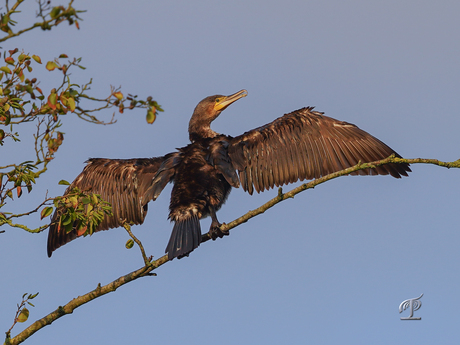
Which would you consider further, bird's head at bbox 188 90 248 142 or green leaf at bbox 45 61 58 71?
bird's head at bbox 188 90 248 142

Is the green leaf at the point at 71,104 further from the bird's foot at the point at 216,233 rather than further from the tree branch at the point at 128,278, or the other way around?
the bird's foot at the point at 216,233

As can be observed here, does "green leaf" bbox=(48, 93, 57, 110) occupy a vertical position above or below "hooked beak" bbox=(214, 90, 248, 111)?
below

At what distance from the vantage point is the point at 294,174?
22.2ft

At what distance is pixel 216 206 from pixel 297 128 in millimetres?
1484

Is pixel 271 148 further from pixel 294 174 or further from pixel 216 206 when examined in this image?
pixel 216 206

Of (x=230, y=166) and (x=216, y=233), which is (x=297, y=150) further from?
(x=216, y=233)

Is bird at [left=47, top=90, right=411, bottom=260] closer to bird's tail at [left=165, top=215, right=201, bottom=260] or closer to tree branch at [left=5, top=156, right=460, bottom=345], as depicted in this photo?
bird's tail at [left=165, top=215, right=201, bottom=260]

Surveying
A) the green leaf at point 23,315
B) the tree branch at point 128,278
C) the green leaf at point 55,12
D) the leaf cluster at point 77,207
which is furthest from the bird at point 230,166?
the green leaf at point 55,12

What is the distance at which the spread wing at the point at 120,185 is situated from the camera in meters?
6.98

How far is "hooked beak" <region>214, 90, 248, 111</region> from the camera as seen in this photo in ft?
26.1

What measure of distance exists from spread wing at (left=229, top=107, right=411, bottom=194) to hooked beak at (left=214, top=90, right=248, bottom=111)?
123cm

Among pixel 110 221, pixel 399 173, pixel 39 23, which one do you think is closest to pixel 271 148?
pixel 399 173

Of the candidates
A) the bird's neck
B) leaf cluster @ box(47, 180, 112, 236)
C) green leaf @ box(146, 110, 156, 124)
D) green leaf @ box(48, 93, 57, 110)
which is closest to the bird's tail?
leaf cluster @ box(47, 180, 112, 236)

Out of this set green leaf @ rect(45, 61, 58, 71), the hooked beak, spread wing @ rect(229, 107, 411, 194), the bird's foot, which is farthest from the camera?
the hooked beak
